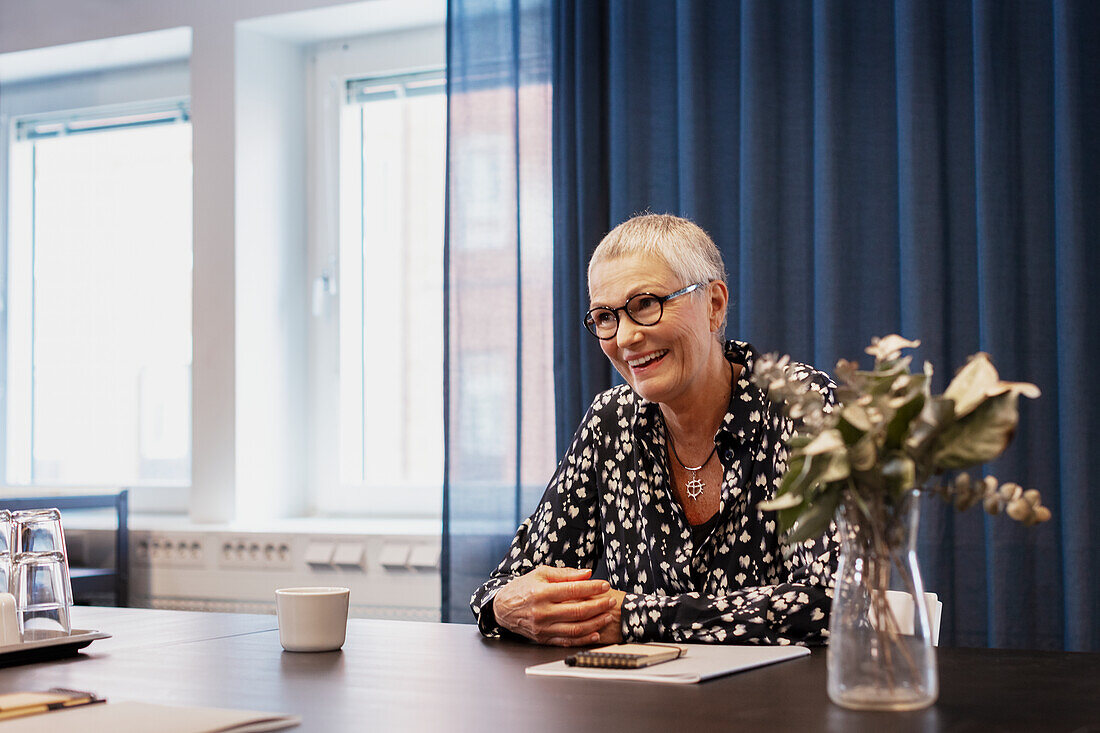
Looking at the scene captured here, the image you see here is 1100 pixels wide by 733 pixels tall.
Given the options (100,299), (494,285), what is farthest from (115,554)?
(494,285)

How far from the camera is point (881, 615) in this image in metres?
0.96

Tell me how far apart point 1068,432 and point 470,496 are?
140 cm

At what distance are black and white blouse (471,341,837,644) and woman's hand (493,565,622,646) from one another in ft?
0.11

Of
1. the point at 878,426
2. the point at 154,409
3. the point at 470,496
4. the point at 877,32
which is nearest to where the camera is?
the point at 878,426

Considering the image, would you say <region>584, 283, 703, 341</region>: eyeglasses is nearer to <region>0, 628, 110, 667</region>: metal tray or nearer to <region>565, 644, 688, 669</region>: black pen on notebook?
<region>565, 644, 688, 669</region>: black pen on notebook

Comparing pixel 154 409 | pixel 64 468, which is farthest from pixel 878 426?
pixel 64 468

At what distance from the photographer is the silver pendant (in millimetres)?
1930

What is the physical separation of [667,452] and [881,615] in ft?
3.35

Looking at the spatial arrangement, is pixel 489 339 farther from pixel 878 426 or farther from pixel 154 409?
pixel 878 426

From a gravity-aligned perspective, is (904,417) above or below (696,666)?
above

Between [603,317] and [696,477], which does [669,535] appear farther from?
[603,317]

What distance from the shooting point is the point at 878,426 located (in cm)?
93

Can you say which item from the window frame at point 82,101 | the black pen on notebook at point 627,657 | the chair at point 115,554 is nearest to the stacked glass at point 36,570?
the black pen on notebook at point 627,657

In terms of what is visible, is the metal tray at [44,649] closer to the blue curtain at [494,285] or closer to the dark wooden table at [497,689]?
the dark wooden table at [497,689]
